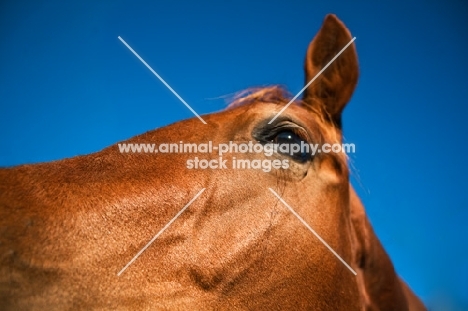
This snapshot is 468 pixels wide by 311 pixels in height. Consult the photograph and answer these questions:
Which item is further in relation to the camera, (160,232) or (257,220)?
(257,220)

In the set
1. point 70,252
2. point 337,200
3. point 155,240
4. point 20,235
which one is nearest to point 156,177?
point 155,240

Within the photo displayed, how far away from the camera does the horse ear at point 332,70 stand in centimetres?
274

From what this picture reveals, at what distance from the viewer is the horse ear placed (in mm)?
2742

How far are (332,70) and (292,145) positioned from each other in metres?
0.79

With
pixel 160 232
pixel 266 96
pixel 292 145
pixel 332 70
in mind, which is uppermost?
pixel 332 70

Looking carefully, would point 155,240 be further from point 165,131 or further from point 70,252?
point 165,131

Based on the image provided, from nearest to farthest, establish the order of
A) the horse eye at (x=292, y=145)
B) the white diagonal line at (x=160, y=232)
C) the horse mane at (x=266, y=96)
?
the white diagonal line at (x=160, y=232) → the horse eye at (x=292, y=145) → the horse mane at (x=266, y=96)

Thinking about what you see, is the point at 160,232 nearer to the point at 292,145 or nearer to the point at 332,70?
the point at 292,145

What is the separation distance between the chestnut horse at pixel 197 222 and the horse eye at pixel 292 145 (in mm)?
13

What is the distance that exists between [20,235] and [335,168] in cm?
178

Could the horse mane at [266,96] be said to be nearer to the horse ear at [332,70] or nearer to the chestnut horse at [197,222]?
the chestnut horse at [197,222]

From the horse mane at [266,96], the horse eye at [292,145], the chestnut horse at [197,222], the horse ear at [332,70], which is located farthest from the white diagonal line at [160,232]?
the horse ear at [332,70]

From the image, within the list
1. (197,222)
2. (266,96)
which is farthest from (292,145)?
(197,222)

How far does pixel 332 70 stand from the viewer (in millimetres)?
2785
